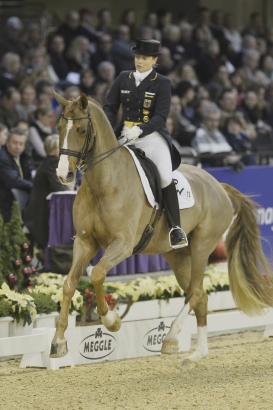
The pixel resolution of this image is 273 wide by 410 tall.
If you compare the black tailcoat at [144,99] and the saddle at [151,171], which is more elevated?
the black tailcoat at [144,99]

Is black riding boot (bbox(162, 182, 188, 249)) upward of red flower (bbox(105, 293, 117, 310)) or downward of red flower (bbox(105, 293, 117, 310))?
upward

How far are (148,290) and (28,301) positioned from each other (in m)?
1.61

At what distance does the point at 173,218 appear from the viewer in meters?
9.16

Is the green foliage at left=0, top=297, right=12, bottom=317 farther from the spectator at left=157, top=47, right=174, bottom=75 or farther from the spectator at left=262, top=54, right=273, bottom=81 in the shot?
the spectator at left=262, top=54, right=273, bottom=81

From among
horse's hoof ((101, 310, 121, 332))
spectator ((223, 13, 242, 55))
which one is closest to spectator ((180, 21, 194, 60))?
spectator ((223, 13, 242, 55))

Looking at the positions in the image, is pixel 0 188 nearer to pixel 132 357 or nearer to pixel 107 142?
pixel 132 357

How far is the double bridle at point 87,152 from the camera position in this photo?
8.03m

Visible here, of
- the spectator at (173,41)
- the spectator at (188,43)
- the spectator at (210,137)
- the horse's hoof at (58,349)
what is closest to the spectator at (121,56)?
A: the spectator at (173,41)

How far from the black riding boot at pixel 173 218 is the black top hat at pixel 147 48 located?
115cm

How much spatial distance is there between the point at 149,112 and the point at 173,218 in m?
0.94

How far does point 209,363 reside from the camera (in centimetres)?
962

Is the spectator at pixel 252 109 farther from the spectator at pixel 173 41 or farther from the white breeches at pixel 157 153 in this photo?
the white breeches at pixel 157 153

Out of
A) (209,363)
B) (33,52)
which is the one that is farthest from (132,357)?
(33,52)

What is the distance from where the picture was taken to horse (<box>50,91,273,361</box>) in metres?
8.19
